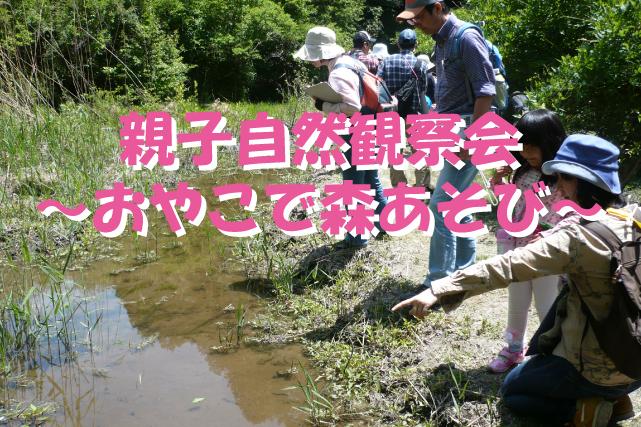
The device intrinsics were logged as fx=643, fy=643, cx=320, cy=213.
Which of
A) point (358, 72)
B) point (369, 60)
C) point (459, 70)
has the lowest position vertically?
point (369, 60)

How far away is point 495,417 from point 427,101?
412 cm

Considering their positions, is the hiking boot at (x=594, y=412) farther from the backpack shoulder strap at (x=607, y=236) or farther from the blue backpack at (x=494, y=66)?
the blue backpack at (x=494, y=66)

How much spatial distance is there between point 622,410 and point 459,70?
6.24 ft

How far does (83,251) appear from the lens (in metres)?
5.34

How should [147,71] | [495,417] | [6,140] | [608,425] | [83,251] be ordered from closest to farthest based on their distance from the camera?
1. [608,425]
2. [495,417]
3. [83,251]
4. [6,140]
5. [147,71]

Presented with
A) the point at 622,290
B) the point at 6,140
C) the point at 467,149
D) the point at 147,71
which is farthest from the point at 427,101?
the point at 147,71

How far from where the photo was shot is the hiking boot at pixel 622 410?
100 inches

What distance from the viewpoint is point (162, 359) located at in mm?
3752

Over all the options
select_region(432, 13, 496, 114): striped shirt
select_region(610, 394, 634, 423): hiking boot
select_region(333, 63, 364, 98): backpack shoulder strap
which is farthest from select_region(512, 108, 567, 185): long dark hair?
select_region(333, 63, 364, 98): backpack shoulder strap

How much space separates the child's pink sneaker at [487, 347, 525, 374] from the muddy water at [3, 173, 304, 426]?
0.99 metres

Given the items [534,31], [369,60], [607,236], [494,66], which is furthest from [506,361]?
[369,60]

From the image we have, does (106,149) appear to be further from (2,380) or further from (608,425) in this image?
(608,425)

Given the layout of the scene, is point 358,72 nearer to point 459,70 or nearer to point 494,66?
point 494,66

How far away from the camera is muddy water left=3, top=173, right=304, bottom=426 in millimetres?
3209
